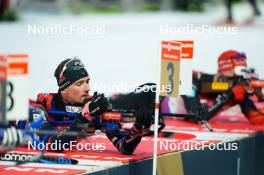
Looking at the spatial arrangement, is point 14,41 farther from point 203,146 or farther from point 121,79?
point 203,146

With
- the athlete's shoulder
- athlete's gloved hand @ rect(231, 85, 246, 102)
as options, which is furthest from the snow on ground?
athlete's gloved hand @ rect(231, 85, 246, 102)

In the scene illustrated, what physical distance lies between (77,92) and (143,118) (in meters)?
0.53

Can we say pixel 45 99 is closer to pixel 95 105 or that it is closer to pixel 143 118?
pixel 95 105

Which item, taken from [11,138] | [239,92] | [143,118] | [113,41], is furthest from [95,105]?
[239,92]

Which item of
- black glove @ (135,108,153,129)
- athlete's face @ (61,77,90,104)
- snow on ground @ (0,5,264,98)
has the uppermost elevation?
snow on ground @ (0,5,264,98)

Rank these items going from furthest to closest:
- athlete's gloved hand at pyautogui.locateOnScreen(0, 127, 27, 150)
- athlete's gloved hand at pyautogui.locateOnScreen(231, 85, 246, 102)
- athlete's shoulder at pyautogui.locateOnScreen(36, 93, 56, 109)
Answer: athlete's gloved hand at pyautogui.locateOnScreen(231, 85, 246, 102)
athlete's shoulder at pyautogui.locateOnScreen(36, 93, 56, 109)
athlete's gloved hand at pyautogui.locateOnScreen(0, 127, 27, 150)

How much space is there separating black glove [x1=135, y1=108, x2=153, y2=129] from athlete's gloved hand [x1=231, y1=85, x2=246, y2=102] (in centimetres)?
84

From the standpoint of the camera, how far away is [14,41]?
5809mm

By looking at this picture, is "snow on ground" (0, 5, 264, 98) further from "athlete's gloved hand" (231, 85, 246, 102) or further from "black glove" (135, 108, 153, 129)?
"athlete's gloved hand" (231, 85, 246, 102)

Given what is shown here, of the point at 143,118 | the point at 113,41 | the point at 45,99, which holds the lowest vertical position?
the point at 143,118

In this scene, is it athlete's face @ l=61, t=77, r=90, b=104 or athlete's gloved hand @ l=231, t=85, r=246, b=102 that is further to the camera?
athlete's gloved hand @ l=231, t=85, r=246, b=102

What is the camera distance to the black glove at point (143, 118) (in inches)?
230

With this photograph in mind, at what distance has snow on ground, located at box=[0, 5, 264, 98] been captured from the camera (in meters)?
5.75

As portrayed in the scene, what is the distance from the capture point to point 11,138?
568cm
